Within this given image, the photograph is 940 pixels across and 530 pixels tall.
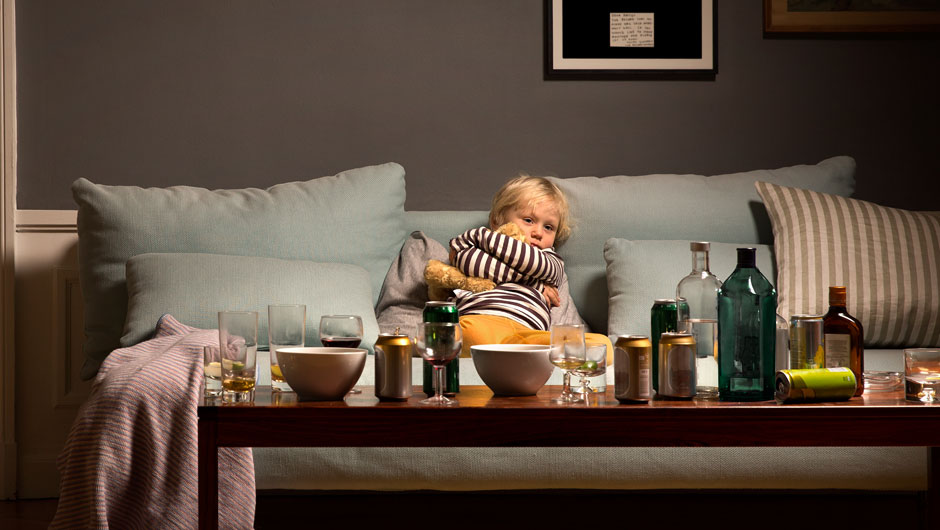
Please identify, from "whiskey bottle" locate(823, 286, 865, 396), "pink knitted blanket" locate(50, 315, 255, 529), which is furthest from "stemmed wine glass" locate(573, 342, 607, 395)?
"pink knitted blanket" locate(50, 315, 255, 529)

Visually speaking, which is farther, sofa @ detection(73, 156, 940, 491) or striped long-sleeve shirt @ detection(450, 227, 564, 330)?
striped long-sleeve shirt @ detection(450, 227, 564, 330)

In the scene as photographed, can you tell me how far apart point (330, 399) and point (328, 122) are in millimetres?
1709

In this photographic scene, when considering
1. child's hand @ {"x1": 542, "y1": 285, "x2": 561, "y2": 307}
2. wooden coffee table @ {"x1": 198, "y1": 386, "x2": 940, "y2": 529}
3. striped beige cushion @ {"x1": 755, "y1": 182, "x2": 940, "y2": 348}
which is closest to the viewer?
wooden coffee table @ {"x1": 198, "y1": 386, "x2": 940, "y2": 529}

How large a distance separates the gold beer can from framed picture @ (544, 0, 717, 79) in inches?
69.3

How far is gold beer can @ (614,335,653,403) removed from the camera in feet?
4.06

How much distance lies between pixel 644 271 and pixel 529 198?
15.9 inches

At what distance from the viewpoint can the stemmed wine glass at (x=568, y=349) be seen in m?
1.26

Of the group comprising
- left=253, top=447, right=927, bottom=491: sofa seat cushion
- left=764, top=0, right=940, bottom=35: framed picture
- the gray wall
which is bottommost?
left=253, top=447, right=927, bottom=491: sofa seat cushion

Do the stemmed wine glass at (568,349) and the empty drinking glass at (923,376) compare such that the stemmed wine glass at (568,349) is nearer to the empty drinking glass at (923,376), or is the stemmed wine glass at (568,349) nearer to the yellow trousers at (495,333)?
the empty drinking glass at (923,376)

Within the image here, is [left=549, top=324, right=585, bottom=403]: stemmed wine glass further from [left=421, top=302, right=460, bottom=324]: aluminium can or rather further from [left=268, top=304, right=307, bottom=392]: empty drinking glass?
[left=268, top=304, right=307, bottom=392]: empty drinking glass

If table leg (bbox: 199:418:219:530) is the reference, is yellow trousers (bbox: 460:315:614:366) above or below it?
above

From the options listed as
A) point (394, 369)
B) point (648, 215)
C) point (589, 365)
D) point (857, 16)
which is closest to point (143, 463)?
point (394, 369)

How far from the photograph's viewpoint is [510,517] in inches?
86.4

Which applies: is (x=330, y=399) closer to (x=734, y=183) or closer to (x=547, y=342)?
(x=547, y=342)
